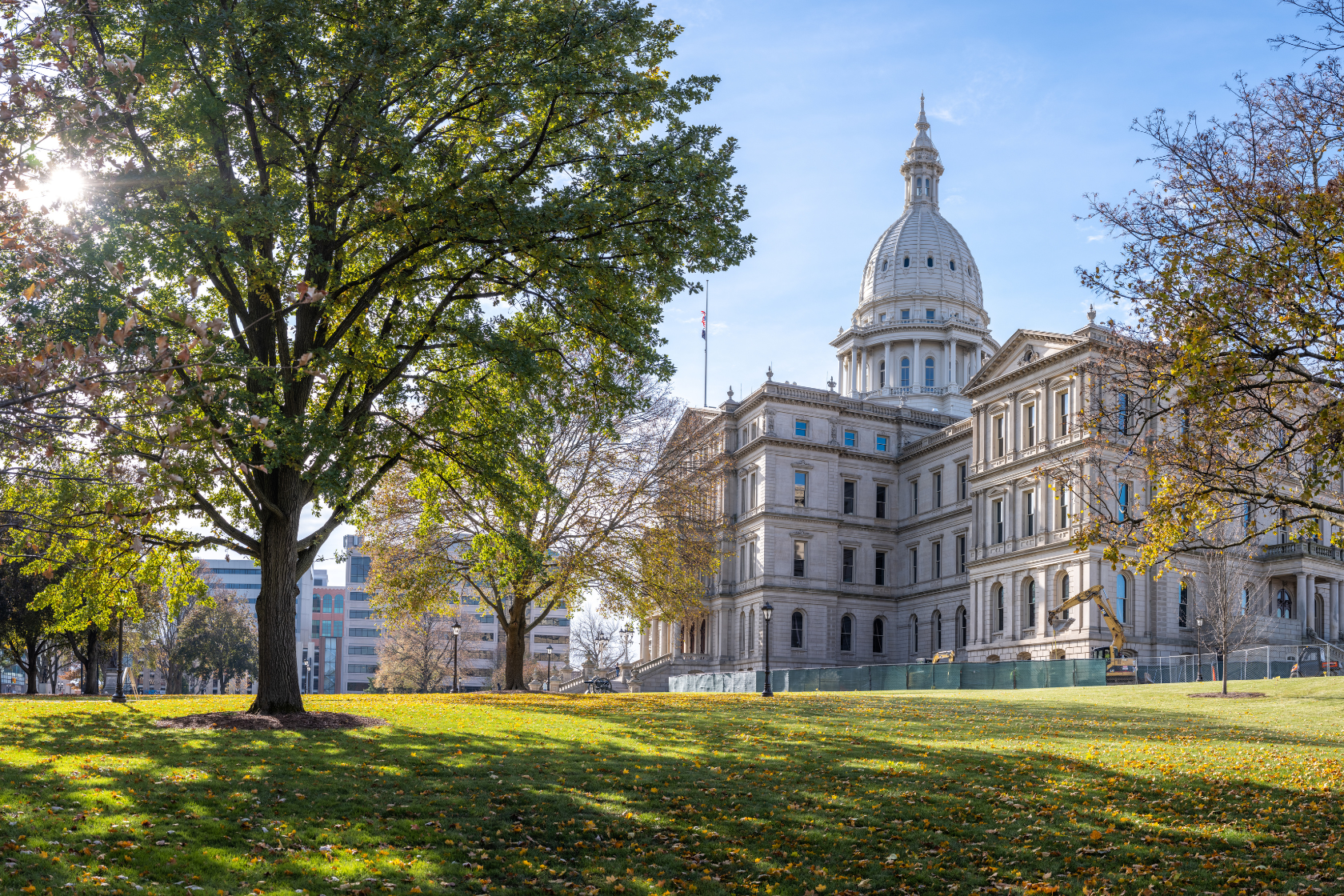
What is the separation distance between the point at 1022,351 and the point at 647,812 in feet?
188

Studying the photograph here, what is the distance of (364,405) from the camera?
69.5ft

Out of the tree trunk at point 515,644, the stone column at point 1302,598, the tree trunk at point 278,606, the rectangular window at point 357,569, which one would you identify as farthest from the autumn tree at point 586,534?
the rectangular window at point 357,569

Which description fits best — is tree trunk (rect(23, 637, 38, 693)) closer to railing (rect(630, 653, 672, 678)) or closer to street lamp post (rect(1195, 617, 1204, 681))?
railing (rect(630, 653, 672, 678))

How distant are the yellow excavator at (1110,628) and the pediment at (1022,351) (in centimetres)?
1309

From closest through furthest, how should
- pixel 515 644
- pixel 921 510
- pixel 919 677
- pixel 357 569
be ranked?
pixel 515 644, pixel 919 677, pixel 921 510, pixel 357 569

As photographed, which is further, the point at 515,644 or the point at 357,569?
the point at 357,569

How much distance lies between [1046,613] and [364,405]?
164ft

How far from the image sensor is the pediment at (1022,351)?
62.0 m

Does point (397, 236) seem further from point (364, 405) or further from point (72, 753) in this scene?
point (72, 753)

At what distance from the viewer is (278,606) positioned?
20688 mm

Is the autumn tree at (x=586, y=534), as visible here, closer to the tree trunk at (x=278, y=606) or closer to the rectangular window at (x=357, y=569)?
the tree trunk at (x=278, y=606)

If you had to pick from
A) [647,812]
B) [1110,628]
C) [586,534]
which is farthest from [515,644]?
[647,812]

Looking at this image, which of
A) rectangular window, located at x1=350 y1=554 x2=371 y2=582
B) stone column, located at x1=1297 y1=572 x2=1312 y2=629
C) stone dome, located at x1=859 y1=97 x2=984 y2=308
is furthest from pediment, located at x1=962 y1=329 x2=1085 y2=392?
rectangular window, located at x1=350 y1=554 x2=371 y2=582

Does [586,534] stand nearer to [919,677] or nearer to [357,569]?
[919,677]
